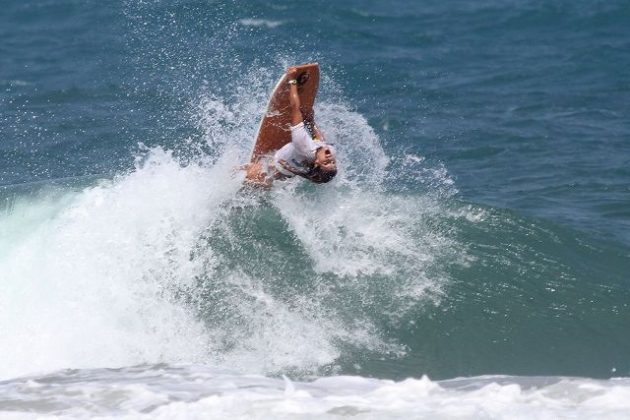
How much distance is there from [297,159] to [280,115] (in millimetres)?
1026

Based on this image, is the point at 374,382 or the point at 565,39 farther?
the point at 565,39

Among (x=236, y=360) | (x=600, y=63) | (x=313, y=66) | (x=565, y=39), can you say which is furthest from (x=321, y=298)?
(x=565, y=39)

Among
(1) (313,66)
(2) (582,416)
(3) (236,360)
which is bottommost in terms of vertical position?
(3) (236,360)

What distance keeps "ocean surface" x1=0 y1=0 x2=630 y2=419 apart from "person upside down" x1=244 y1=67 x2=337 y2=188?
285 millimetres

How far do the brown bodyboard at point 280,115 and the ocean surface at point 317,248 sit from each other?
44 centimetres

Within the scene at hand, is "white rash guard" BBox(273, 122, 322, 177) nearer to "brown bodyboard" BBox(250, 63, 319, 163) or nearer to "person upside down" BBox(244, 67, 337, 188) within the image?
"person upside down" BBox(244, 67, 337, 188)

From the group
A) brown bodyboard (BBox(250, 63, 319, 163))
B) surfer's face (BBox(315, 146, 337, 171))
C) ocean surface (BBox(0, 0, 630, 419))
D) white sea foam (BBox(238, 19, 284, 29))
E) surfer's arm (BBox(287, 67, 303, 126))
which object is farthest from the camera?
white sea foam (BBox(238, 19, 284, 29))

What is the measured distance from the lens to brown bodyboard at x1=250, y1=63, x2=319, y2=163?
1041 cm

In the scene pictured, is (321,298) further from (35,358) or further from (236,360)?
(35,358)

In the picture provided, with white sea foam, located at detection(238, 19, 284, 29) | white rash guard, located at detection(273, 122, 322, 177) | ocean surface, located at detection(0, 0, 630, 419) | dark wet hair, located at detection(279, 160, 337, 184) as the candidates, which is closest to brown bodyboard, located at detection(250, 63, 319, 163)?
ocean surface, located at detection(0, 0, 630, 419)

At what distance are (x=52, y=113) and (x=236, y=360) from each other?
28.3 feet

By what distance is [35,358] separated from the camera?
8781mm

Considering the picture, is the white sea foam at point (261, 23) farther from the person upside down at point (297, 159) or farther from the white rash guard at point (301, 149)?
the white rash guard at point (301, 149)

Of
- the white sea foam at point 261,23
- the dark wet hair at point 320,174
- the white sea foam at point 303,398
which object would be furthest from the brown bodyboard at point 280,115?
the white sea foam at point 261,23
